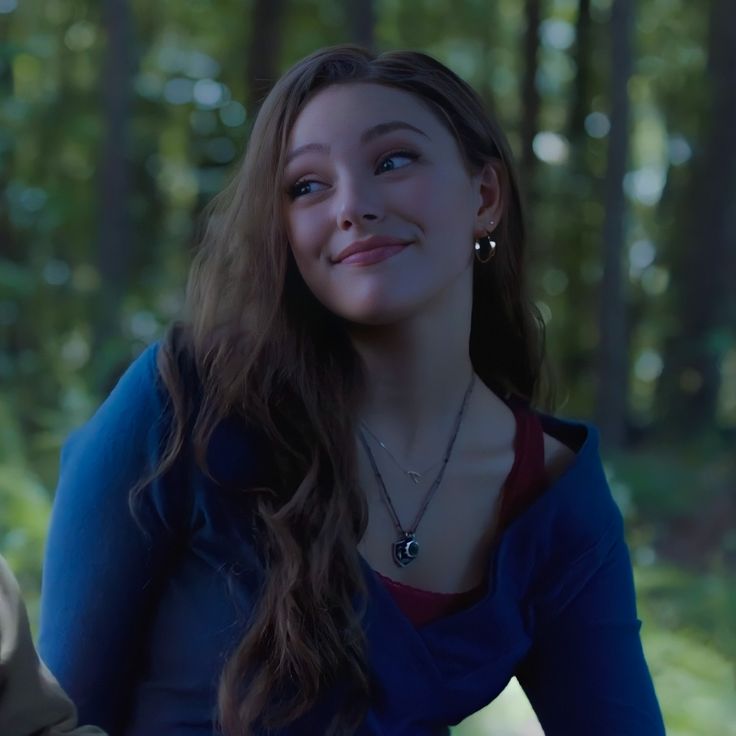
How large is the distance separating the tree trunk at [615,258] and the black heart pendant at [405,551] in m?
7.06

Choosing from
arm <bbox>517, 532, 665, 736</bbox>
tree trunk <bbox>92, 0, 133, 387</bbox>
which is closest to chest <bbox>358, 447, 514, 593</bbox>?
arm <bbox>517, 532, 665, 736</bbox>

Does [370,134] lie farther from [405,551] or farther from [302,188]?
[405,551]

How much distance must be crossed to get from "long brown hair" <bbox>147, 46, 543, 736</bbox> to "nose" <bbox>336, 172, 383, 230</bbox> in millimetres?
103

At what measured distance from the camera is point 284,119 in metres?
1.59

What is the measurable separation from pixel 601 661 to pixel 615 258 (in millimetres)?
6981

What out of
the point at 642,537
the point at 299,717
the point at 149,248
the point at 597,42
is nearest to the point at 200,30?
the point at 149,248

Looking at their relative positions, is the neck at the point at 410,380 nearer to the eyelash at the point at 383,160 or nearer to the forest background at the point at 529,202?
the eyelash at the point at 383,160

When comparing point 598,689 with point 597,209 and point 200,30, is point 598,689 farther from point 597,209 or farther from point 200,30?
point 597,209

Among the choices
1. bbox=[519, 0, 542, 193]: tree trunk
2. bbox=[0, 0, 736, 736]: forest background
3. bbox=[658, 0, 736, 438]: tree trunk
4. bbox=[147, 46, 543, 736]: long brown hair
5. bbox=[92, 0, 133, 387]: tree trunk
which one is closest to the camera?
bbox=[147, 46, 543, 736]: long brown hair

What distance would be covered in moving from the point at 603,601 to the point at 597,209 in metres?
9.78

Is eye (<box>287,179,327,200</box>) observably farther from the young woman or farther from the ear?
the ear

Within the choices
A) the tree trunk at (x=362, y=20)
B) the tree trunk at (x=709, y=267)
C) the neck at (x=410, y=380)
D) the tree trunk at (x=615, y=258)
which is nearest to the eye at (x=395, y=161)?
the neck at (x=410, y=380)

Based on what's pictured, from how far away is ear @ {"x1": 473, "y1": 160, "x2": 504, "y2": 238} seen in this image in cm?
172

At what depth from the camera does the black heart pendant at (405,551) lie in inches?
61.6
